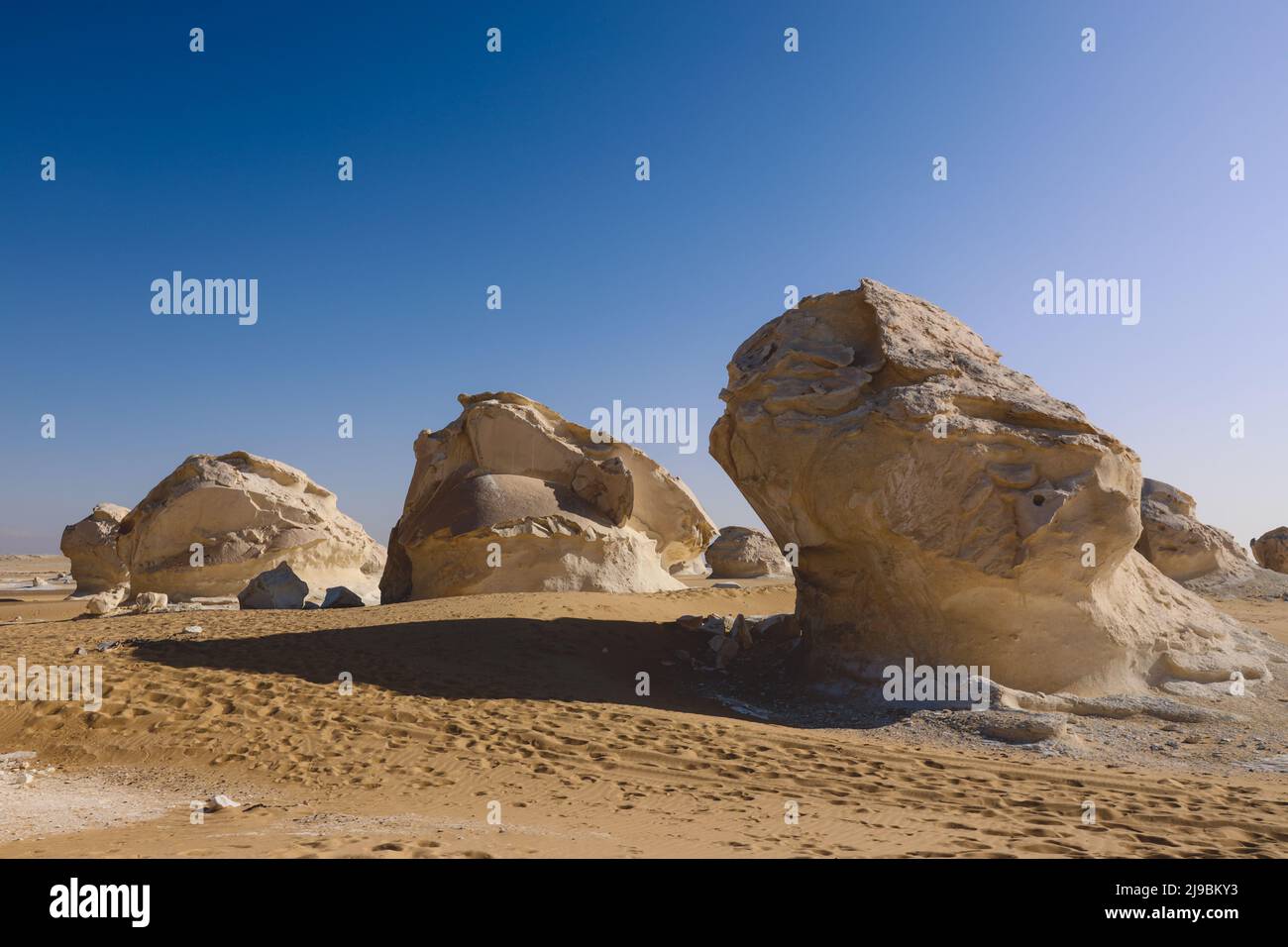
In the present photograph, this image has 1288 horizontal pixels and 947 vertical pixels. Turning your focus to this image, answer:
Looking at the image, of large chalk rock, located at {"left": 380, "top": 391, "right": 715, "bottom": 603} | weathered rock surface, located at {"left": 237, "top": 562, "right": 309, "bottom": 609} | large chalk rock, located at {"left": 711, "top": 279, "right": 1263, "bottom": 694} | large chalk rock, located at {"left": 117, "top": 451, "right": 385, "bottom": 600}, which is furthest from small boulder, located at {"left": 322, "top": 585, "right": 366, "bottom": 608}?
large chalk rock, located at {"left": 711, "top": 279, "right": 1263, "bottom": 694}

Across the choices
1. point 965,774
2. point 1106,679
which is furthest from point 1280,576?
point 965,774

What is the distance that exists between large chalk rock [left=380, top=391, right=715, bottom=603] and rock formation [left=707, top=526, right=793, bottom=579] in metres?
7.86

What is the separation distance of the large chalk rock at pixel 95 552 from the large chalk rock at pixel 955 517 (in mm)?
22637

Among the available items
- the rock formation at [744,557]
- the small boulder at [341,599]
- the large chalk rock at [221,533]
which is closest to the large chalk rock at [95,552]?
the large chalk rock at [221,533]

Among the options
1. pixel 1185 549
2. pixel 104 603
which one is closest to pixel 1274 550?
pixel 1185 549

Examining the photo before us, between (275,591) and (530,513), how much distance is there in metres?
4.79

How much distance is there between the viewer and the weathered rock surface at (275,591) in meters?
14.7

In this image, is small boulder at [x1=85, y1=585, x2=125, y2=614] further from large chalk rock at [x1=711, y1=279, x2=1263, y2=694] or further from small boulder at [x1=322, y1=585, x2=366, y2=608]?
large chalk rock at [x1=711, y1=279, x2=1263, y2=694]

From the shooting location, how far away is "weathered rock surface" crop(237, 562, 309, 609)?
14734mm

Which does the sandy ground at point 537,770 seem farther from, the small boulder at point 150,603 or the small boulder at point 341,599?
the small boulder at point 150,603

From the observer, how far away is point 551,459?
16281 mm

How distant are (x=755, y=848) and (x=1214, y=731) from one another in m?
5.44

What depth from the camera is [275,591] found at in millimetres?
14805
